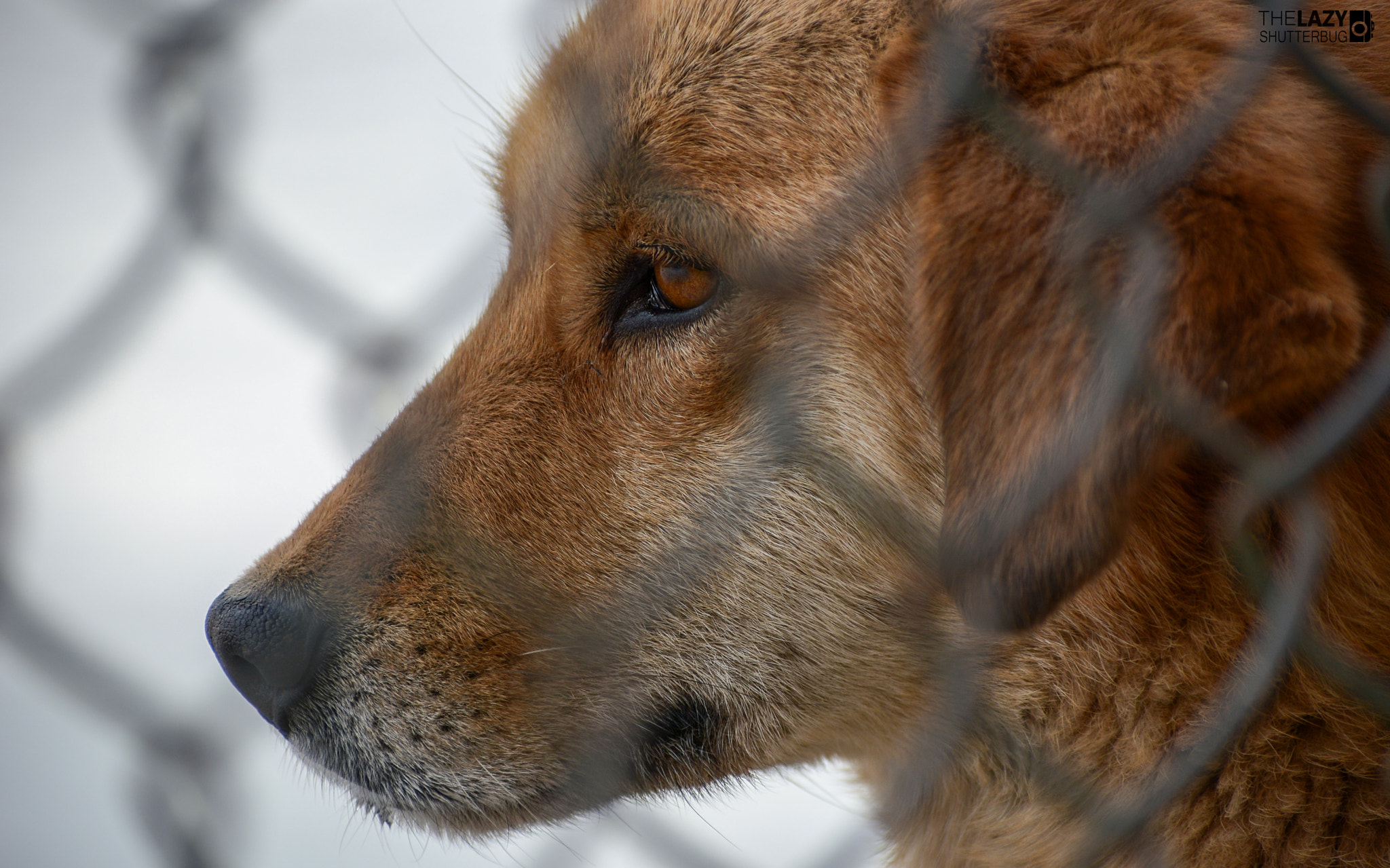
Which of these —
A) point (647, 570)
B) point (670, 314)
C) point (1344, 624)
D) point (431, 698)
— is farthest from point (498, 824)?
point (1344, 624)

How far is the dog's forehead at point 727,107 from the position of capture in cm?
190

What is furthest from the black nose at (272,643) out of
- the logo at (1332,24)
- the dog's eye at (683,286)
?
the logo at (1332,24)

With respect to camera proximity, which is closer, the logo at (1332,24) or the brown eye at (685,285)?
the logo at (1332,24)

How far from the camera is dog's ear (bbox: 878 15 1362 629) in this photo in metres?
1.36

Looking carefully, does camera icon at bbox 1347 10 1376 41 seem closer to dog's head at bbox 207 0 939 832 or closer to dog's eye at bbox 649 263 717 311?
dog's head at bbox 207 0 939 832

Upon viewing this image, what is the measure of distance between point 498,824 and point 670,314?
0.98 metres

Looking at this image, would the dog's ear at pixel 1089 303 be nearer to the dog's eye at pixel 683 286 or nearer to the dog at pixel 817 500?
the dog at pixel 817 500

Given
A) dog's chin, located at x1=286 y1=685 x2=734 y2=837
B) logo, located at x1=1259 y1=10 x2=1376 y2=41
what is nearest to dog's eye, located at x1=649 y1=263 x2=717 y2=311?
dog's chin, located at x1=286 y1=685 x2=734 y2=837

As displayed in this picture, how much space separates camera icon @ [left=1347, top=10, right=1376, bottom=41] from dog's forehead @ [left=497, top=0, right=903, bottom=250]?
75cm

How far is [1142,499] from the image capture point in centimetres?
174

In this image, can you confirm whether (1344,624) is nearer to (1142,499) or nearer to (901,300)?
(1142,499)

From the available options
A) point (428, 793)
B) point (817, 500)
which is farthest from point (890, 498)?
point (428, 793)

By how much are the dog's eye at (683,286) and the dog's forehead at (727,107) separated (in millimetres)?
125

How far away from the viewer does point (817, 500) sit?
1.93 m
